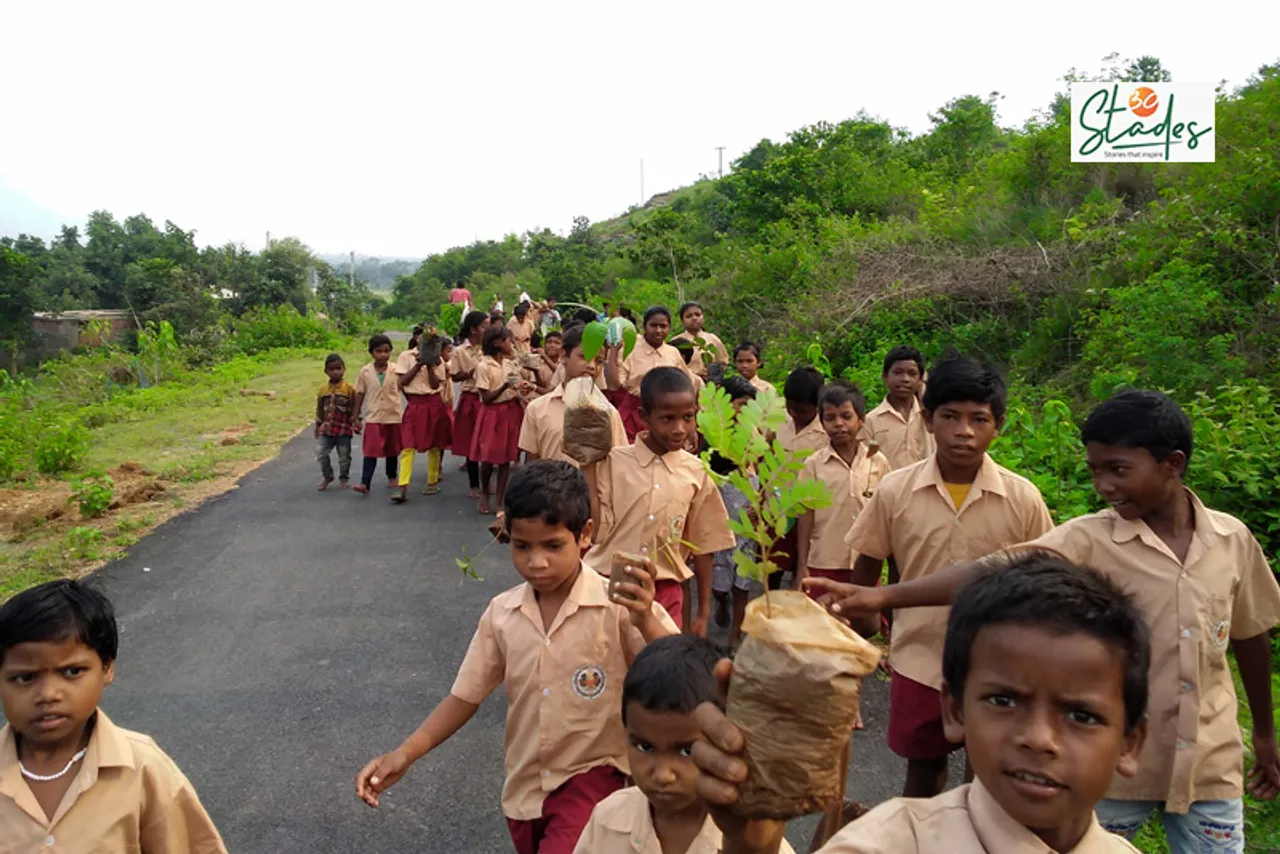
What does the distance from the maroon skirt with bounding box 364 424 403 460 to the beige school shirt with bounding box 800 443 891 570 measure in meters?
6.24

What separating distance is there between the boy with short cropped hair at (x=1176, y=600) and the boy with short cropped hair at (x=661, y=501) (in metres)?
1.64

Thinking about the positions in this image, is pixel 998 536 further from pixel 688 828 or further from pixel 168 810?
pixel 168 810

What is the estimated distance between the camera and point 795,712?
4.37ft

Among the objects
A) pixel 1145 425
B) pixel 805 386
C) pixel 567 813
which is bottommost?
pixel 567 813

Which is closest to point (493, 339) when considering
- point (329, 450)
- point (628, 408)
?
point (628, 408)

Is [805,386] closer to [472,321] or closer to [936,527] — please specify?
[936,527]

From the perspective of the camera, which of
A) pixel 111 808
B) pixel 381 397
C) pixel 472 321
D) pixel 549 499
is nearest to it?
pixel 111 808

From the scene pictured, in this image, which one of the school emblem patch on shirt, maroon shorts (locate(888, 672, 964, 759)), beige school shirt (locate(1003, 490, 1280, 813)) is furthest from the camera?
maroon shorts (locate(888, 672, 964, 759))

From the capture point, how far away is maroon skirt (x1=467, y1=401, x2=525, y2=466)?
351 inches

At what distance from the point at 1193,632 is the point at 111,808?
2.76m

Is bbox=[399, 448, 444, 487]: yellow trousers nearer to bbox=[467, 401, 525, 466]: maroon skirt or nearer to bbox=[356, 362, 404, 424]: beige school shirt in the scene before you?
bbox=[356, 362, 404, 424]: beige school shirt

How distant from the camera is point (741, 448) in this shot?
169 centimetres

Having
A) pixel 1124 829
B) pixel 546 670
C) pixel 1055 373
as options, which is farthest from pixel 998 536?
pixel 1055 373

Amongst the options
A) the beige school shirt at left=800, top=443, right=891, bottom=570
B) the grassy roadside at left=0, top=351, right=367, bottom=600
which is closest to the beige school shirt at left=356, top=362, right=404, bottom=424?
the grassy roadside at left=0, top=351, right=367, bottom=600
